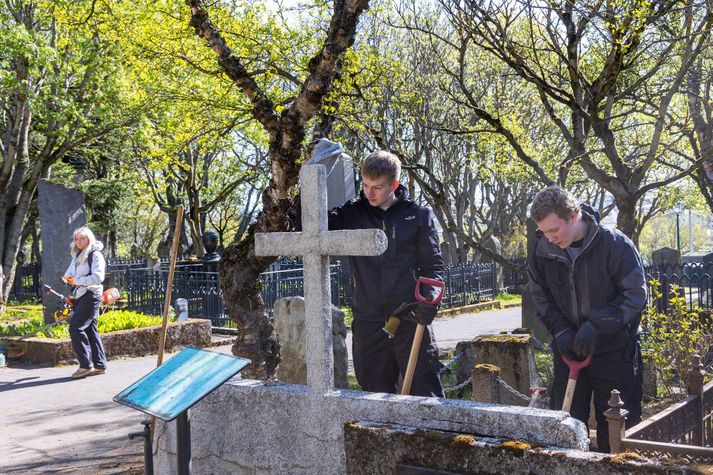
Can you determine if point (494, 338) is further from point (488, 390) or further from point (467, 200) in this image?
point (467, 200)

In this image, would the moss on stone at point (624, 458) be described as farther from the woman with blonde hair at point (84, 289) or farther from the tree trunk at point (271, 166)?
the woman with blonde hair at point (84, 289)

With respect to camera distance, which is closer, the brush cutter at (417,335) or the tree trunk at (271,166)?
the brush cutter at (417,335)

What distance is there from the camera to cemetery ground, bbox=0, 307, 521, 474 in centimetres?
624

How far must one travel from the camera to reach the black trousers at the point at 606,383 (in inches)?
168

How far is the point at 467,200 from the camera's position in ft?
91.3

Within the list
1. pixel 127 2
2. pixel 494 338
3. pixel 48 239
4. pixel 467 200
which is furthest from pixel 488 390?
pixel 467 200

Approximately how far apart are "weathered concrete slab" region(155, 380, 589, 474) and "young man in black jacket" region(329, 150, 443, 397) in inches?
30.1

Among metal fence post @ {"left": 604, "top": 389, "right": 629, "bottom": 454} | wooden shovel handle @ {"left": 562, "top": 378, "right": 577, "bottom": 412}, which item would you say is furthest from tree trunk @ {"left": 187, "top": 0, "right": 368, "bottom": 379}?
metal fence post @ {"left": 604, "top": 389, "right": 629, "bottom": 454}

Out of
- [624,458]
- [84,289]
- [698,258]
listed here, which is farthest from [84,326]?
[698,258]

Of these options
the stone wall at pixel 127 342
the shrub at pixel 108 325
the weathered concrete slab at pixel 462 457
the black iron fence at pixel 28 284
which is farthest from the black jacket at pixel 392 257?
the black iron fence at pixel 28 284

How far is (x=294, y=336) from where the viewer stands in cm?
830

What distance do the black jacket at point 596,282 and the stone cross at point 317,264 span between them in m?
1.30

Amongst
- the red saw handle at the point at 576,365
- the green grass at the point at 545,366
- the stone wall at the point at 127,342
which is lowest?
the green grass at the point at 545,366

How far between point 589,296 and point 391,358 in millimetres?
1219
